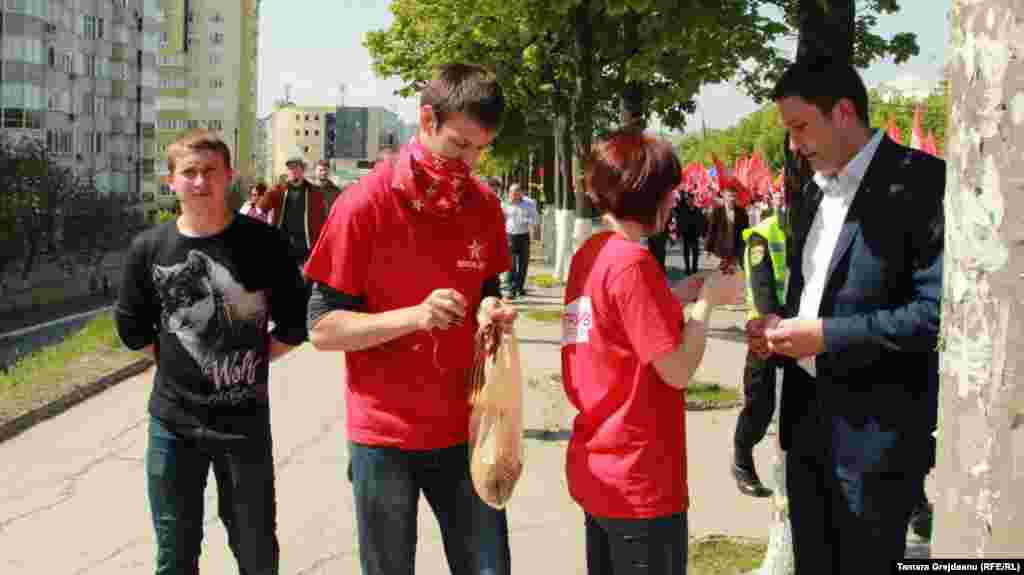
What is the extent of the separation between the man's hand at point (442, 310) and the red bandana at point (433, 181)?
30cm

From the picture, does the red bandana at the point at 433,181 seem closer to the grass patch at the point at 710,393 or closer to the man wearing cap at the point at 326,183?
the grass patch at the point at 710,393

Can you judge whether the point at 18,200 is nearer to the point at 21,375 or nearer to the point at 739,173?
the point at 739,173

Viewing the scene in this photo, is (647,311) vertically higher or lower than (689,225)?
lower

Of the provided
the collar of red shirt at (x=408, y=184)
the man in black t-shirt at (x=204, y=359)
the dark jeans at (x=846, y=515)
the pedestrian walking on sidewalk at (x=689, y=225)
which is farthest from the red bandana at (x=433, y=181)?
the pedestrian walking on sidewalk at (x=689, y=225)

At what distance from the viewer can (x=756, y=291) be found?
4.43 meters

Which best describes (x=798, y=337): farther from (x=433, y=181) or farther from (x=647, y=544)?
(x=433, y=181)

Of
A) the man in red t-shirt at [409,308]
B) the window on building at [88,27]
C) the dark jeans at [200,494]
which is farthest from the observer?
the window on building at [88,27]

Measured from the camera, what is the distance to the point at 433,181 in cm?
341

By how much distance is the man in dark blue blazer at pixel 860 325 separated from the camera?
125 inches

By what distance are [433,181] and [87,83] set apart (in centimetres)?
8767

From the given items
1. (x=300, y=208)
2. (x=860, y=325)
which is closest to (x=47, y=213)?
(x=300, y=208)

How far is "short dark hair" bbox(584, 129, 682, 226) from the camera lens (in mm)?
3258

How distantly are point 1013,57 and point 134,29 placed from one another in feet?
339

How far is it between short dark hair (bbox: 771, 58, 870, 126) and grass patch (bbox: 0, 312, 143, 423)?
24.7 ft
